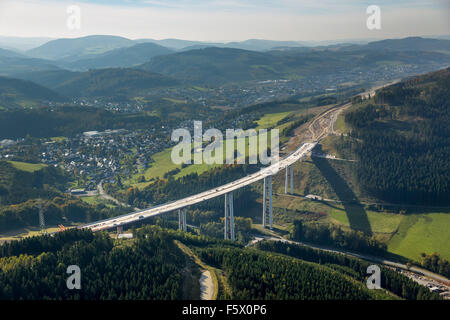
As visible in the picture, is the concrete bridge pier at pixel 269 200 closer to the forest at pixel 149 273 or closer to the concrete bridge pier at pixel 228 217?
the concrete bridge pier at pixel 228 217

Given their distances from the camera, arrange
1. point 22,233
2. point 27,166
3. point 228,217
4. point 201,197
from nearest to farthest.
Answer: point 22,233
point 201,197
point 228,217
point 27,166

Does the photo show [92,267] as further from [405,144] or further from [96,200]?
[405,144]

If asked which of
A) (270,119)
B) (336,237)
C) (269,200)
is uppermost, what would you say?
(270,119)

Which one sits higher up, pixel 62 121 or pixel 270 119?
pixel 270 119

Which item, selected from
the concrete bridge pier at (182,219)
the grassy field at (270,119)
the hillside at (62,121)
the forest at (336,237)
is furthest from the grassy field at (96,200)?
the hillside at (62,121)

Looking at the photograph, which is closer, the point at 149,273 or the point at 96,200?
the point at 149,273

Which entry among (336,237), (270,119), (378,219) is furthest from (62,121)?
(378,219)

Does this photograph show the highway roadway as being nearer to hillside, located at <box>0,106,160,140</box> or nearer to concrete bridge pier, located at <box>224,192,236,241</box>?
concrete bridge pier, located at <box>224,192,236,241</box>
